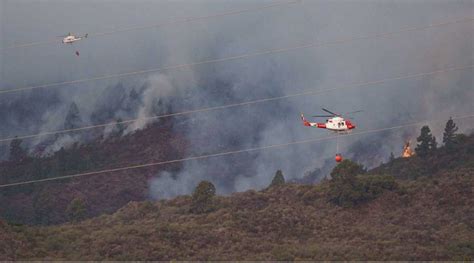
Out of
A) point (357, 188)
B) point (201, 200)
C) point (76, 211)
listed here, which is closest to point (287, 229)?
point (357, 188)

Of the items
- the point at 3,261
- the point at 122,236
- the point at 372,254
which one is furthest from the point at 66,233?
the point at 372,254

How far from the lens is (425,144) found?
134 m

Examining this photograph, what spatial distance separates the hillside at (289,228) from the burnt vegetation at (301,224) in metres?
0.11

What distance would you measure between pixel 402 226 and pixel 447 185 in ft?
48.6

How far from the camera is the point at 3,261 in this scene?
3447 inches

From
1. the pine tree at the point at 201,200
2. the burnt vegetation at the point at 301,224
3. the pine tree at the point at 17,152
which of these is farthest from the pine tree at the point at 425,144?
the pine tree at the point at 17,152

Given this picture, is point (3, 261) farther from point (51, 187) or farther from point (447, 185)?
point (51, 187)

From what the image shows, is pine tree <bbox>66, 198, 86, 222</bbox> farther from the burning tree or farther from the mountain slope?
the burning tree

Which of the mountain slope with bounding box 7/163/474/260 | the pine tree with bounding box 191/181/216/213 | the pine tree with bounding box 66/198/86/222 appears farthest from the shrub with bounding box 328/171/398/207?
the pine tree with bounding box 66/198/86/222

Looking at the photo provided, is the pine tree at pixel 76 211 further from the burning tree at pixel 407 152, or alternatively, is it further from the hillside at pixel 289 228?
the burning tree at pixel 407 152

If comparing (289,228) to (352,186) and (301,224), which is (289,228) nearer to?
(301,224)

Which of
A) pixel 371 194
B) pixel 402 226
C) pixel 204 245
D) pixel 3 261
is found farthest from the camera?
pixel 371 194

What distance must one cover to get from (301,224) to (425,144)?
34687mm

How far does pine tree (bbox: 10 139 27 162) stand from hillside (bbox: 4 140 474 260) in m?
45.5
